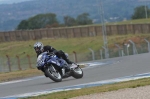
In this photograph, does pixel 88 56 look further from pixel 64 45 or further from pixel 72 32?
pixel 72 32

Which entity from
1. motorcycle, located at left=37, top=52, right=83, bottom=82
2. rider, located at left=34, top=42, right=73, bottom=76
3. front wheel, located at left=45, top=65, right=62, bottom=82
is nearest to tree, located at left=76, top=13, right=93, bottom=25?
motorcycle, located at left=37, top=52, right=83, bottom=82

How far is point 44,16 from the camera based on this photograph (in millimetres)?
120500

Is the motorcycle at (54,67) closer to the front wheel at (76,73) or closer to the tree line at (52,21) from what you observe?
the front wheel at (76,73)

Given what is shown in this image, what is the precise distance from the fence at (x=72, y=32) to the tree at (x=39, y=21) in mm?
25600

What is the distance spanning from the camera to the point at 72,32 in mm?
83125

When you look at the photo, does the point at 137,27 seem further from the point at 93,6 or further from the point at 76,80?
the point at 93,6

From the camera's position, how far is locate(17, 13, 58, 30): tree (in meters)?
116

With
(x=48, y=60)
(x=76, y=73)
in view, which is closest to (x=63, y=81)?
(x=76, y=73)

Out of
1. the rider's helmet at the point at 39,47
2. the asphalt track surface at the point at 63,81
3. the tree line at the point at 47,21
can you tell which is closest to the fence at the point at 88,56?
the asphalt track surface at the point at 63,81

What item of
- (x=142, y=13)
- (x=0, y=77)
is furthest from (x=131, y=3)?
(x=0, y=77)

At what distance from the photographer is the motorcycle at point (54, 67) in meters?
19.9

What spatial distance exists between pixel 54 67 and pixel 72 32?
62919mm

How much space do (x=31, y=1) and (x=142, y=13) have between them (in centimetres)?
4132

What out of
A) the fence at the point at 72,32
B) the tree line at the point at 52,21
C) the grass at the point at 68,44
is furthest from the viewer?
the tree line at the point at 52,21
